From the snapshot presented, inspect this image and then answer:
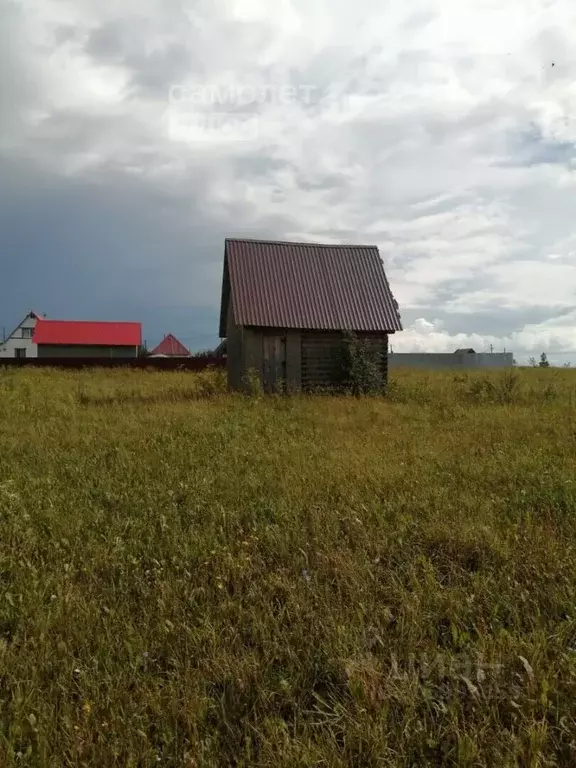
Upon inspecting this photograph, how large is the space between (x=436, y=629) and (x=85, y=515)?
3088 millimetres

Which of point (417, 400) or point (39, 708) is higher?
point (417, 400)

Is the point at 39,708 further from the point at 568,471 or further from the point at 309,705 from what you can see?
the point at 568,471

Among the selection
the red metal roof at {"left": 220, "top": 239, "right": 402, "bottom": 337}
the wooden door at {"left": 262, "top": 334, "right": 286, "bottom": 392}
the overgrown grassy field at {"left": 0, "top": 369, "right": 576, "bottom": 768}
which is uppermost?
the red metal roof at {"left": 220, "top": 239, "right": 402, "bottom": 337}

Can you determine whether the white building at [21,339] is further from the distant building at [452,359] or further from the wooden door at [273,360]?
the wooden door at [273,360]

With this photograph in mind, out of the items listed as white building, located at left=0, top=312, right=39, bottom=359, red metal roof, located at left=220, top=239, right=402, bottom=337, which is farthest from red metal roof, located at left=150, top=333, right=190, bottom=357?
red metal roof, located at left=220, top=239, right=402, bottom=337

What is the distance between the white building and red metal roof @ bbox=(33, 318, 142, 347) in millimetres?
3769

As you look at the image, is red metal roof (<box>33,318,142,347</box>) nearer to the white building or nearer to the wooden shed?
the white building

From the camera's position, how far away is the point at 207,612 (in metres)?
3.13

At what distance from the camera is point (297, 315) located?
16.3 m

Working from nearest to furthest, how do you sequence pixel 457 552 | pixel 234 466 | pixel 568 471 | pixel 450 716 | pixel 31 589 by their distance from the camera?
pixel 450 716 < pixel 31 589 < pixel 457 552 < pixel 568 471 < pixel 234 466

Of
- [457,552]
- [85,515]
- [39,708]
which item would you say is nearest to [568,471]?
[457,552]

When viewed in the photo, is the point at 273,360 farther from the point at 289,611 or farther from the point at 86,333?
the point at 86,333

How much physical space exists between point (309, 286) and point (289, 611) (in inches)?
583

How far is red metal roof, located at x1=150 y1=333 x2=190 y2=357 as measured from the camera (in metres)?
59.7
